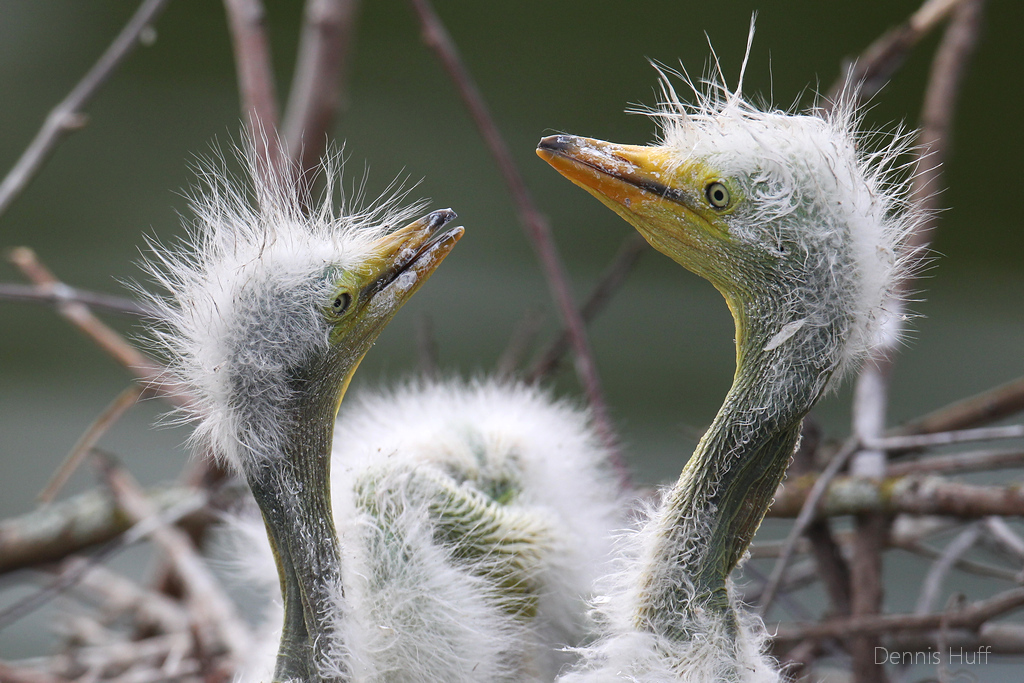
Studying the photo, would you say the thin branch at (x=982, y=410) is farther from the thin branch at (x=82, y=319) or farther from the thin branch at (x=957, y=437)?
the thin branch at (x=82, y=319)

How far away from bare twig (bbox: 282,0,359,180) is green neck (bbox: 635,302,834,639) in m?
0.73

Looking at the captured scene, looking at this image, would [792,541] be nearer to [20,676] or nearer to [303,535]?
[303,535]

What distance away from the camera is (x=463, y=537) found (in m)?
0.68

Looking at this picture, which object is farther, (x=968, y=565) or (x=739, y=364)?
(x=968, y=565)

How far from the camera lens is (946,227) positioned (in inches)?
56.0

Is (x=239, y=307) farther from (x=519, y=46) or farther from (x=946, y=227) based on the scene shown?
(x=946, y=227)

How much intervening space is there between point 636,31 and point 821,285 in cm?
97

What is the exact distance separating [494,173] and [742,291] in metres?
1.17

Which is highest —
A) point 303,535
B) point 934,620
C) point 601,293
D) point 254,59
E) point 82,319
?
point 254,59

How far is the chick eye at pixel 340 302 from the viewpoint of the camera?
0.56m

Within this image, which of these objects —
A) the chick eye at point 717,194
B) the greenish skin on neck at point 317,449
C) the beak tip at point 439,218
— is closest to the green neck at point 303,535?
the greenish skin on neck at point 317,449

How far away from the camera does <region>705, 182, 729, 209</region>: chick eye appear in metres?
0.53

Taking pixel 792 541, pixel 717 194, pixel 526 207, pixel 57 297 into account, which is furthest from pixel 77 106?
pixel 792 541

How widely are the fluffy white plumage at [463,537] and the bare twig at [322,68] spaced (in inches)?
17.5
